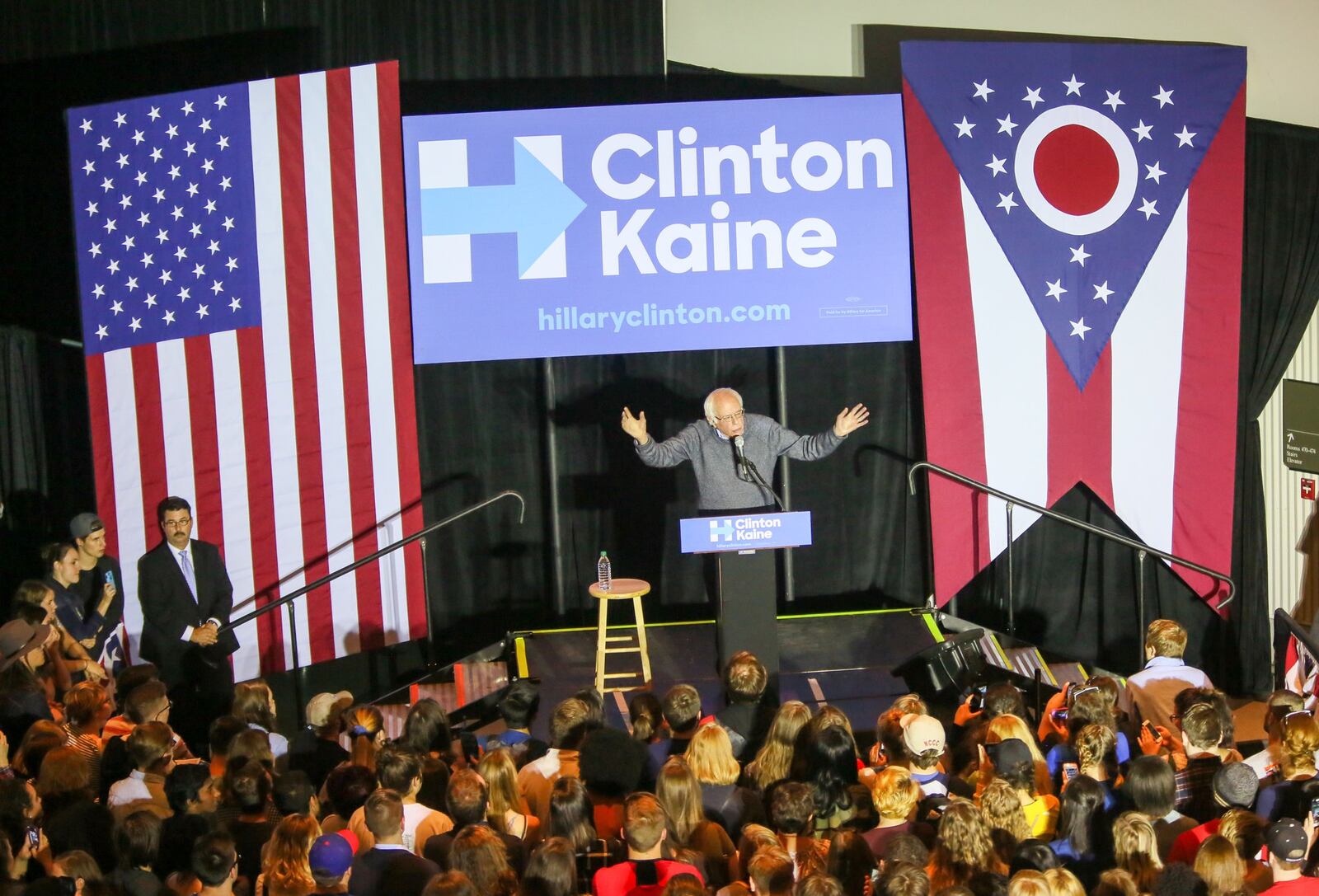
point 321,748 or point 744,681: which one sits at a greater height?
point 744,681

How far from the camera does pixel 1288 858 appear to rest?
Answer: 14.8 ft

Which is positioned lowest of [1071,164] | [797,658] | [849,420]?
[797,658]

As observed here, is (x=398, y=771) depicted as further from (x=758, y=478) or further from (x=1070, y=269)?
(x=1070, y=269)

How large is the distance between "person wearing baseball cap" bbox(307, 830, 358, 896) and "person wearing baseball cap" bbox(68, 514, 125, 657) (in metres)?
4.16

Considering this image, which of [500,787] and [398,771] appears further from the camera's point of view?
[500,787]

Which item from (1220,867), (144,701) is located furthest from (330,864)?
(1220,867)

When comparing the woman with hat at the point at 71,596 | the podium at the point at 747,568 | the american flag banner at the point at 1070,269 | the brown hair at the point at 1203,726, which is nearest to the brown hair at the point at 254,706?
the woman with hat at the point at 71,596

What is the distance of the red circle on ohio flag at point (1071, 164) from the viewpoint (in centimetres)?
995

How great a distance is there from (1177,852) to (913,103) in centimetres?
609

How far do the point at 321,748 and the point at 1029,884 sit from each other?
332cm

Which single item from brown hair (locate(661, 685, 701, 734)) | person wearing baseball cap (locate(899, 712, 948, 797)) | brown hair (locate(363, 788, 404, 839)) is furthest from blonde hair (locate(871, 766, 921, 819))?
brown hair (locate(363, 788, 404, 839))

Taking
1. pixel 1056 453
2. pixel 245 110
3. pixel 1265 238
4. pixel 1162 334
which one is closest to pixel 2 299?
pixel 245 110

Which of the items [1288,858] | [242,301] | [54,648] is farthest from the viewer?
[242,301]

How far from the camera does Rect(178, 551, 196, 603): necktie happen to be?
8.64m
